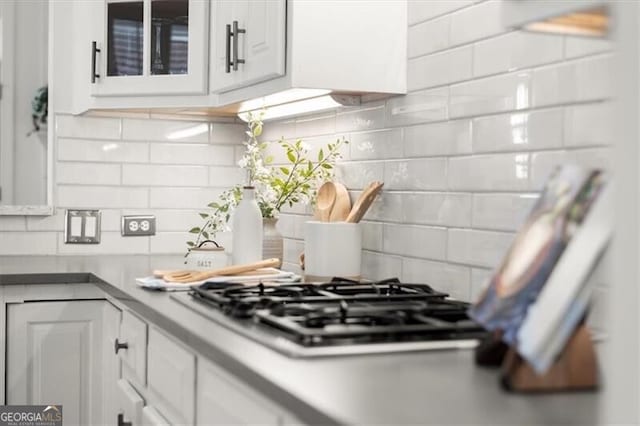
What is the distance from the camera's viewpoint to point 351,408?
3.25 feet

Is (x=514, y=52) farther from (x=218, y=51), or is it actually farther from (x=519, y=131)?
(x=218, y=51)

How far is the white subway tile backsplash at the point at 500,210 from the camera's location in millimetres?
1798

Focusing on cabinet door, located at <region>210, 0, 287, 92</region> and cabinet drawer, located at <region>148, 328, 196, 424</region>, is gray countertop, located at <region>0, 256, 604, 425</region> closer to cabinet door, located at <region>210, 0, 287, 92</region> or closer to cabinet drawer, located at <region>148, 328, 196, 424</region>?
cabinet drawer, located at <region>148, 328, 196, 424</region>

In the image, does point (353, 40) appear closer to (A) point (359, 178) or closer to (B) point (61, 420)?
(A) point (359, 178)

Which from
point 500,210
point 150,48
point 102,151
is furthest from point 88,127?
point 500,210

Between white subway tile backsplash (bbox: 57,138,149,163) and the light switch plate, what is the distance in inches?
7.9

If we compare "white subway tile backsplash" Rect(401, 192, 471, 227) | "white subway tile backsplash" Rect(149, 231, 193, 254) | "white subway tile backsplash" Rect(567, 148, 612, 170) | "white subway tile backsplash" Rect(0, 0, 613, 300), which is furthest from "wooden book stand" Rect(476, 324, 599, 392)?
"white subway tile backsplash" Rect(149, 231, 193, 254)

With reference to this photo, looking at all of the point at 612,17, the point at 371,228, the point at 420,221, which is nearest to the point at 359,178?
the point at 371,228

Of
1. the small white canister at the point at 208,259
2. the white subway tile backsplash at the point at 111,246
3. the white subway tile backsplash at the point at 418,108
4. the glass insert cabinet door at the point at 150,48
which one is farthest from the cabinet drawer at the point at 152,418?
the white subway tile backsplash at the point at 111,246

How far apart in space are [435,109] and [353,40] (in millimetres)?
286

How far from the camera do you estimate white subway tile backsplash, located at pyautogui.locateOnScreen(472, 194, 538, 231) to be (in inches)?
70.8

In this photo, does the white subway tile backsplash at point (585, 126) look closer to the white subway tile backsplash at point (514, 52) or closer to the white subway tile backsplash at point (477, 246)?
the white subway tile backsplash at point (514, 52)

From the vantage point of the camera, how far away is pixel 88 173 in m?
3.26

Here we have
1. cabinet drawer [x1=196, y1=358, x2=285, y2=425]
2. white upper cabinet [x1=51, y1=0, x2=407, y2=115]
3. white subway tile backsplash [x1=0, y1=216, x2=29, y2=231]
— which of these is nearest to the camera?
cabinet drawer [x1=196, y1=358, x2=285, y2=425]
